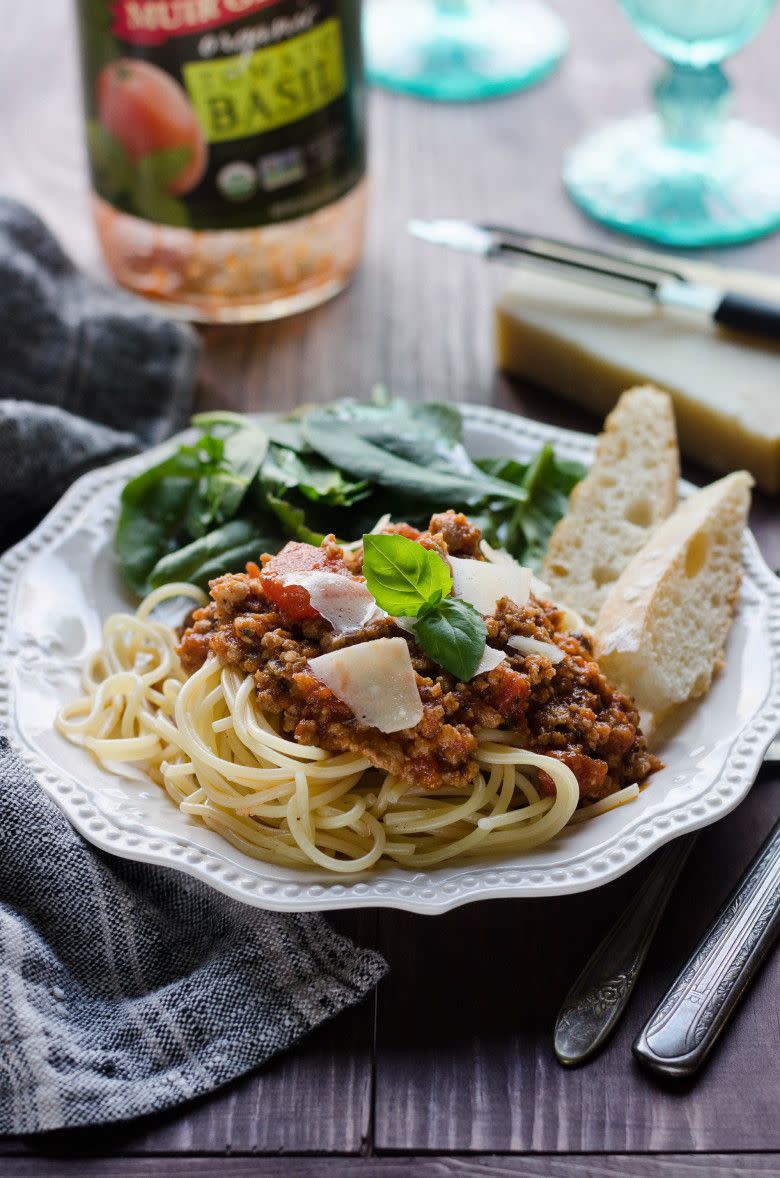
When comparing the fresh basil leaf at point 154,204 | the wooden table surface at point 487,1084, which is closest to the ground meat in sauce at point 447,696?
the wooden table surface at point 487,1084

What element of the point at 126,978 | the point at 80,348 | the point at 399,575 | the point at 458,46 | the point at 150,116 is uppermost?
the point at 150,116

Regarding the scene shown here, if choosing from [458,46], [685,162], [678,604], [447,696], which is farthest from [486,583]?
[458,46]

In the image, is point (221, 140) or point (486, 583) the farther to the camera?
point (221, 140)

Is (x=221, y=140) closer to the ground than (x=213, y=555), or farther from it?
farther from it

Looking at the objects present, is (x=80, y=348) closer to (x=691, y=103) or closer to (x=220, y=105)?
(x=220, y=105)

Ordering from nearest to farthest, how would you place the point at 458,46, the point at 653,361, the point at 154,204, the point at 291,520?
1. the point at 291,520
2. the point at 653,361
3. the point at 154,204
4. the point at 458,46

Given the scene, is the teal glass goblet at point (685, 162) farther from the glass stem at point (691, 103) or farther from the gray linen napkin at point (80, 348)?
the gray linen napkin at point (80, 348)

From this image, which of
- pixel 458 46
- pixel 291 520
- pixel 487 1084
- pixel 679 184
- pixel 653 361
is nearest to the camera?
pixel 487 1084
